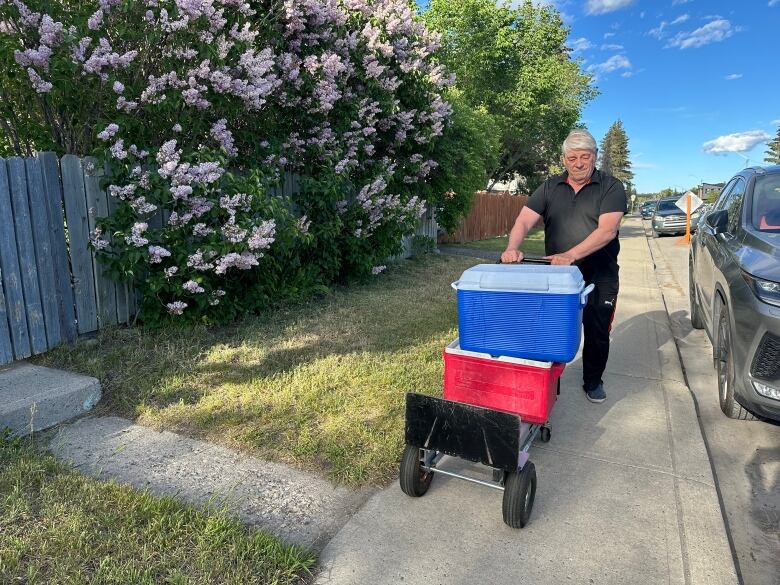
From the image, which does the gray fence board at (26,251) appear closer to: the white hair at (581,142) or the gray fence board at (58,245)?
the gray fence board at (58,245)

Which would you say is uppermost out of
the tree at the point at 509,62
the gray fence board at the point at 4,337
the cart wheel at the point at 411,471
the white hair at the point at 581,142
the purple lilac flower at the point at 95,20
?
the tree at the point at 509,62

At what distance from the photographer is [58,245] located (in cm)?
448

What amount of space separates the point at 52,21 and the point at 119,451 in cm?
346

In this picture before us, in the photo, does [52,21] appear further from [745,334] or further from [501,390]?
[745,334]

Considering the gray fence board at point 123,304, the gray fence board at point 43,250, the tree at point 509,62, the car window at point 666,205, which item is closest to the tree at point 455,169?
the gray fence board at point 123,304

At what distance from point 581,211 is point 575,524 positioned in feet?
6.86

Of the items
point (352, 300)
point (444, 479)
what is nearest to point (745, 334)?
point (444, 479)

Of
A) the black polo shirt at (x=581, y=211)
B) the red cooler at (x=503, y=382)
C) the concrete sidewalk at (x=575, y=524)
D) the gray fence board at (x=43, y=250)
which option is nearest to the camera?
the concrete sidewalk at (x=575, y=524)

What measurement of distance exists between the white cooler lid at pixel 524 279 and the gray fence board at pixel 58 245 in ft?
11.7

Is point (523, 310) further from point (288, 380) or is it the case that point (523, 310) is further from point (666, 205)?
point (666, 205)

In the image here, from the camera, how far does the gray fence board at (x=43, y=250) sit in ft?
14.0

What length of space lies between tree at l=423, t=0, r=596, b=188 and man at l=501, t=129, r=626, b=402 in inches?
749

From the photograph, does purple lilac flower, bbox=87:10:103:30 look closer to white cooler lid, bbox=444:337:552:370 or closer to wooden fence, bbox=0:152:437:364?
wooden fence, bbox=0:152:437:364

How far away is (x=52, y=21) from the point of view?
13.9 feet
